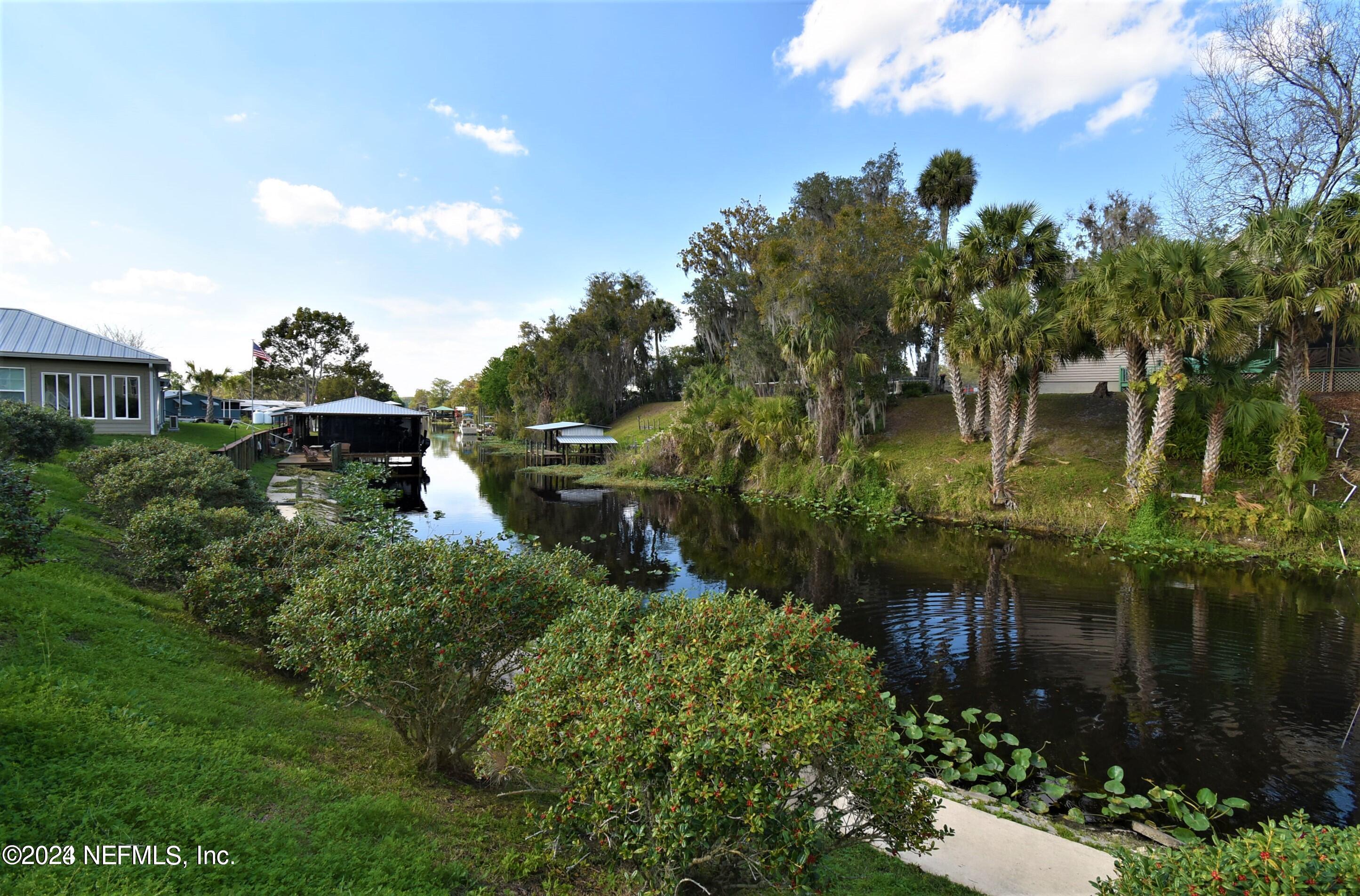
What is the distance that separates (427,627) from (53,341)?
1051 inches

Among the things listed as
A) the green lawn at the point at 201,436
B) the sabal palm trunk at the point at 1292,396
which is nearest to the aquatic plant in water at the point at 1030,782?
the sabal palm trunk at the point at 1292,396

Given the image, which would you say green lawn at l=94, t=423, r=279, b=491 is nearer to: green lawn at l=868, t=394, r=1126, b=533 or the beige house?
A: green lawn at l=868, t=394, r=1126, b=533

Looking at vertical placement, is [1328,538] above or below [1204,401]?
below

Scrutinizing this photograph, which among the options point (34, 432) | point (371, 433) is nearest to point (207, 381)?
point (371, 433)

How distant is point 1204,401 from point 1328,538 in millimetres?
4384

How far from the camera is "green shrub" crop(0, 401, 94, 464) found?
1301cm

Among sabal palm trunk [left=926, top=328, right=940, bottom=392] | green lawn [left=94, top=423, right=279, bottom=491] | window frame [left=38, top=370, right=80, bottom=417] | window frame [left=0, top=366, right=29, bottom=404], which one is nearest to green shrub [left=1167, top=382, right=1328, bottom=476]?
sabal palm trunk [left=926, top=328, right=940, bottom=392]

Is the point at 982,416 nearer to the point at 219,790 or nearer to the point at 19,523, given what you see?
the point at 219,790

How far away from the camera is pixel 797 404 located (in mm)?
28406

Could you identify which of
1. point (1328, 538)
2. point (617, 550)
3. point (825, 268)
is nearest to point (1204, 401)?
point (1328, 538)

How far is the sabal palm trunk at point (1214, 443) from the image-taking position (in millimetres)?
16516

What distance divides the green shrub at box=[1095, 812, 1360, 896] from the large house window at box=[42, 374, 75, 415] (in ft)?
97.0

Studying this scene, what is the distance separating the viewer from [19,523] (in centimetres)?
502

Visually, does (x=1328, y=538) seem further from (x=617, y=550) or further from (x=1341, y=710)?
(x=617, y=550)
